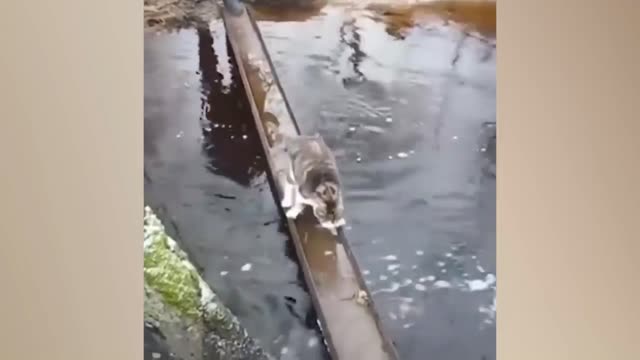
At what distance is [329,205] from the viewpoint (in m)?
1.31

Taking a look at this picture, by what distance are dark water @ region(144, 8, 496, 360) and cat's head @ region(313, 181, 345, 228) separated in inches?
0.7

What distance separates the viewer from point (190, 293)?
1.27m

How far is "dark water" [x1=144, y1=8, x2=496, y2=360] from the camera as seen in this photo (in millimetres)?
1282

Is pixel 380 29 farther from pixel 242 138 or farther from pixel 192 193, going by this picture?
pixel 192 193

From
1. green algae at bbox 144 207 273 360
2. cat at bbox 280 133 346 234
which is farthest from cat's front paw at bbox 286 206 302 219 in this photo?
green algae at bbox 144 207 273 360

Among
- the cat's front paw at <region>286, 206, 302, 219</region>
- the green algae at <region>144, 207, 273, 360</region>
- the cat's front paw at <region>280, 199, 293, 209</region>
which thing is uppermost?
the cat's front paw at <region>280, 199, 293, 209</region>
